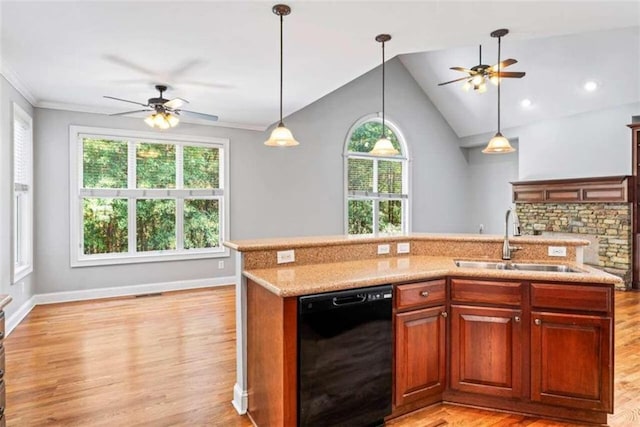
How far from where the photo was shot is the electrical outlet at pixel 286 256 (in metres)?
2.60

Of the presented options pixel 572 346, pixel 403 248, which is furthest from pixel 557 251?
pixel 403 248

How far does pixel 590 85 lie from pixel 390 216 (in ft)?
13.4

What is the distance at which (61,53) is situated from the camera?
3.43m

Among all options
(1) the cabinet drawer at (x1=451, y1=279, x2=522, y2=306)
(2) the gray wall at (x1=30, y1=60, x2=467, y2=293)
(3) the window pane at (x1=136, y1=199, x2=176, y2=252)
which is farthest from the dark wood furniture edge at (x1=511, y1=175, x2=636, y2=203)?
(3) the window pane at (x1=136, y1=199, x2=176, y2=252)

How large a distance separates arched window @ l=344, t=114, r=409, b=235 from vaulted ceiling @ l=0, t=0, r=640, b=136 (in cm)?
220

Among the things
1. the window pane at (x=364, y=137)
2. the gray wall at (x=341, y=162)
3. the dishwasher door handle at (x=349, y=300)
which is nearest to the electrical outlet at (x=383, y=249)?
the dishwasher door handle at (x=349, y=300)

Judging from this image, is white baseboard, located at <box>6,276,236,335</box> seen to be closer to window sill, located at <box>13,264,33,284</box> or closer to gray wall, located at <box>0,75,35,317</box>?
window sill, located at <box>13,264,33,284</box>

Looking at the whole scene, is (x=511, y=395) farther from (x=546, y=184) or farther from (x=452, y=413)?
(x=546, y=184)

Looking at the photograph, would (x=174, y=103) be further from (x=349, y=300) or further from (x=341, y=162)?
(x=341, y=162)

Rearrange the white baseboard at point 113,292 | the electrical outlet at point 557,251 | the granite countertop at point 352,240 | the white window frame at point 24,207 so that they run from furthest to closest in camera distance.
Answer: the white baseboard at point 113,292 < the white window frame at point 24,207 < the electrical outlet at point 557,251 < the granite countertop at point 352,240

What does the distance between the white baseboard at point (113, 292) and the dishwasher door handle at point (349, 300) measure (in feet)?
13.4

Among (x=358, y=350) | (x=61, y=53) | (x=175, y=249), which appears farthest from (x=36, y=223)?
(x=358, y=350)

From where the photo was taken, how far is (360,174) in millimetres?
7602

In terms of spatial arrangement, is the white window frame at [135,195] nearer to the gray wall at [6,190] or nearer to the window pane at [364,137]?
the gray wall at [6,190]
